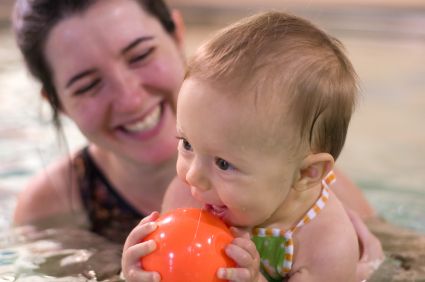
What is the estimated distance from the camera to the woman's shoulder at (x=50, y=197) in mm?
2602

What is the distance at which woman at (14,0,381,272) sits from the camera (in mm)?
2107

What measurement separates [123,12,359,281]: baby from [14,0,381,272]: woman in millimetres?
760

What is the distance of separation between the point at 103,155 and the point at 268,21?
138cm

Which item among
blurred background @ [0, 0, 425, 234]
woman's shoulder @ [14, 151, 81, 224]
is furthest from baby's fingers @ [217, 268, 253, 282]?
woman's shoulder @ [14, 151, 81, 224]

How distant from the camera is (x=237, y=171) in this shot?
135cm

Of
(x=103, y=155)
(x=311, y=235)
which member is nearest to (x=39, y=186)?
(x=103, y=155)

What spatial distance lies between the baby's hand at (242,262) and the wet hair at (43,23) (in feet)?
3.68

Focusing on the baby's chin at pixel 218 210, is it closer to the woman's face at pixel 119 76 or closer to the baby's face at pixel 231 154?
the baby's face at pixel 231 154

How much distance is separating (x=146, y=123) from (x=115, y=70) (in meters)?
0.21

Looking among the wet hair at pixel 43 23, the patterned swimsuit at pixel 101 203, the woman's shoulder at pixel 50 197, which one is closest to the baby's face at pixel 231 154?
the wet hair at pixel 43 23

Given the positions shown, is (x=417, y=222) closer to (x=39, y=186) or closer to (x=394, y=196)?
(x=394, y=196)

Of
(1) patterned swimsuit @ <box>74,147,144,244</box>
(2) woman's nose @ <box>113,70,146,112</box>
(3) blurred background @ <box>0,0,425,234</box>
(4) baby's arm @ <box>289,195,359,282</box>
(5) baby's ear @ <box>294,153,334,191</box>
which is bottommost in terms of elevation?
(3) blurred background @ <box>0,0,425,234</box>

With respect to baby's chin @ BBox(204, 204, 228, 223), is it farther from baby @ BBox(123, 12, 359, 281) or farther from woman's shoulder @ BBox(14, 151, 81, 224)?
woman's shoulder @ BBox(14, 151, 81, 224)

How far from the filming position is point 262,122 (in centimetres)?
130
